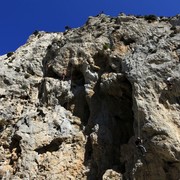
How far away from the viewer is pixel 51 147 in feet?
86.9

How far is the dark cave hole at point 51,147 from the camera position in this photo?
2619 centimetres

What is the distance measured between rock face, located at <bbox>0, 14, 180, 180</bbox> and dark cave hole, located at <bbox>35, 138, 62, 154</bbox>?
0.07 meters

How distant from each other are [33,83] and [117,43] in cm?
844

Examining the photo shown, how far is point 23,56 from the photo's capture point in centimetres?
3653

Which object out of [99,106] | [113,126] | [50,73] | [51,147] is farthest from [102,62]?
[51,147]

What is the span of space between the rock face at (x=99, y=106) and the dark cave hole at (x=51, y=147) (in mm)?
71

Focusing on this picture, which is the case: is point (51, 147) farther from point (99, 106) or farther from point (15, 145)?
point (99, 106)

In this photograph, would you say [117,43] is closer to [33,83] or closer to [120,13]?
[120,13]

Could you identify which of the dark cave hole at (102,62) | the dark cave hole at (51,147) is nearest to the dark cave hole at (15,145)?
the dark cave hole at (51,147)

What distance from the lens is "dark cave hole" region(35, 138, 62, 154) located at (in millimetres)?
26188

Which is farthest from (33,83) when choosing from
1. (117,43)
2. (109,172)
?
(109,172)

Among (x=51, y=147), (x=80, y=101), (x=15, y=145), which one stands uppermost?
(x=80, y=101)

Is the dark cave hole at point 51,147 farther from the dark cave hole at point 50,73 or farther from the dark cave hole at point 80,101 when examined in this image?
the dark cave hole at point 50,73

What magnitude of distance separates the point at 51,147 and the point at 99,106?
474 cm
